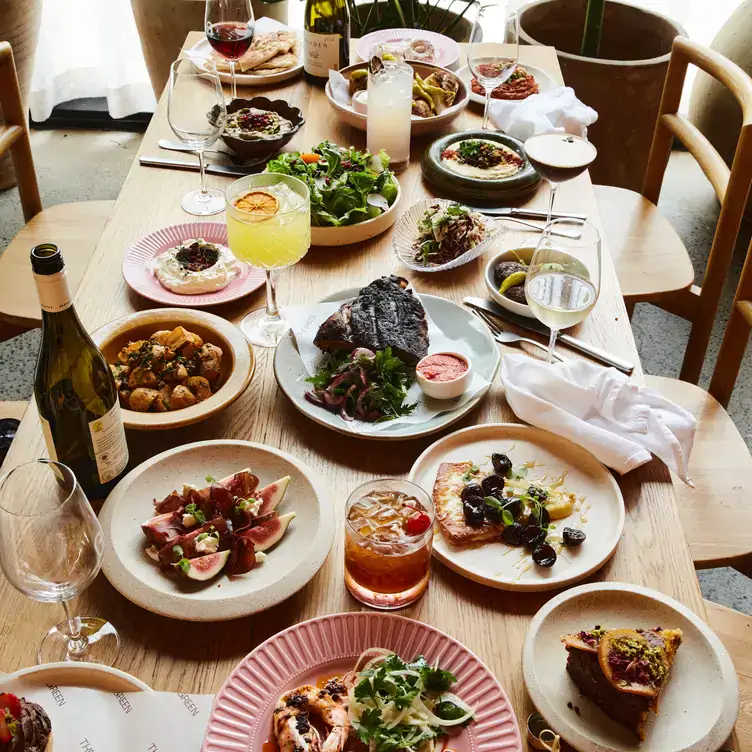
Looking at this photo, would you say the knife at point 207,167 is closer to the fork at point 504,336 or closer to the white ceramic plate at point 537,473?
the fork at point 504,336

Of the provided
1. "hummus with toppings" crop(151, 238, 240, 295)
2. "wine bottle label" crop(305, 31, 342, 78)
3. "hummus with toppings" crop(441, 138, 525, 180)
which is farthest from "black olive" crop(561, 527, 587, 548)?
"wine bottle label" crop(305, 31, 342, 78)

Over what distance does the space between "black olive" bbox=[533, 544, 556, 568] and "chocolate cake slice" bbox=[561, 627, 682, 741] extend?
140mm

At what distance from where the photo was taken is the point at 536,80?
2.66 meters

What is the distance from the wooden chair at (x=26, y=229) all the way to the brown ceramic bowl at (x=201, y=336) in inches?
28.5

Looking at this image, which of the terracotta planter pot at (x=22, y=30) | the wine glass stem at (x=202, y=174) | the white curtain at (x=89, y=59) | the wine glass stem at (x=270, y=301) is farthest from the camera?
the white curtain at (x=89, y=59)

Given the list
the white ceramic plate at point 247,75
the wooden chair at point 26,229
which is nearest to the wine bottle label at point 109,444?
the wooden chair at point 26,229

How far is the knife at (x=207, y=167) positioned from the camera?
7.30ft

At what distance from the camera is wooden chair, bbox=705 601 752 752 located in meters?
1.43

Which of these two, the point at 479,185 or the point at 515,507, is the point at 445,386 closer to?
the point at 515,507

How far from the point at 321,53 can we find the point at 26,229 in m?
1.03

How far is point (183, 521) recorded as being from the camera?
1.25 metres

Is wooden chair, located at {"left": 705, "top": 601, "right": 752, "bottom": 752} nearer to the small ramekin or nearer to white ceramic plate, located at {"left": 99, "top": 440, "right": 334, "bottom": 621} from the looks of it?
the small ramekin

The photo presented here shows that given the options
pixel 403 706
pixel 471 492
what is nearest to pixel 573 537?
pixel 471 492

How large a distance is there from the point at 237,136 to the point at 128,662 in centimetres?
151
